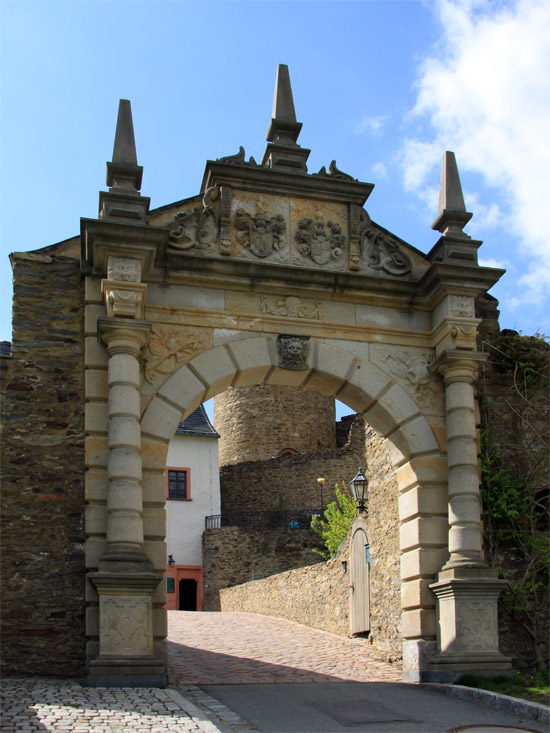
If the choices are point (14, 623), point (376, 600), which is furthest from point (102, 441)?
point (376, 600)

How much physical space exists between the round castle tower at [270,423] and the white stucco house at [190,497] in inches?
156

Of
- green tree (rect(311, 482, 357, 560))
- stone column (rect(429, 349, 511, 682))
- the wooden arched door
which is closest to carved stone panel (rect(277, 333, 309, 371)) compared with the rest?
stone column (rect(429, 349, 511, 682))

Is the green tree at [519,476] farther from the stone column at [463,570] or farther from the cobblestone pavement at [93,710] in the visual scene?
the cobblestone pavement at [93,710]

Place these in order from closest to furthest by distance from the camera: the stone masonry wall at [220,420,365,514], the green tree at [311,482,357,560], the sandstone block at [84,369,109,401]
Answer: the sandstone block at [84,369,109,401]
the green tree at [311,482,357,560]
the stone masonry wall at [220,420,365,514]

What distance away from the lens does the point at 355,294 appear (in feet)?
34.0

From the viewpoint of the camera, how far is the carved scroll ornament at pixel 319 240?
10.4 meters

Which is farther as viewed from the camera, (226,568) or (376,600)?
(226,568)

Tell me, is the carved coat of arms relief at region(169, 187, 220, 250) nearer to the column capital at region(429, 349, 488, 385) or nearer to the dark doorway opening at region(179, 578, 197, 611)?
the column capital at region(429, 349, 488, 385)

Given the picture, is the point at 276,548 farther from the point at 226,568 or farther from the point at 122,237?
the point at 122,237

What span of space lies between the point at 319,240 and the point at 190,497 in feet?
62.1

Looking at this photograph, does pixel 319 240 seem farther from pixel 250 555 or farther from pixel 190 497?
pixel 190 497

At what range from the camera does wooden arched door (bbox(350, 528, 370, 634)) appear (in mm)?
12617

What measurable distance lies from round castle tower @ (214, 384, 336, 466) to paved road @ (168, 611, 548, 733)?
63.7 feet

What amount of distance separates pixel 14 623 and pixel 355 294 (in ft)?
16.4
